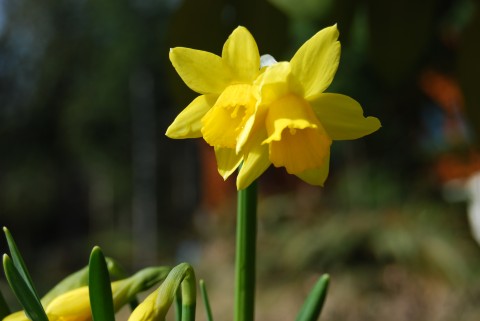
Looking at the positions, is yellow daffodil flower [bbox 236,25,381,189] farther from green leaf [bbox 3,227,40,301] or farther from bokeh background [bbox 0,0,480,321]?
bokeh background [bbox 0,0,480,321]

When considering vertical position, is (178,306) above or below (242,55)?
below

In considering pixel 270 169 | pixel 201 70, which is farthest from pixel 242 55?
→ pixel 270 169

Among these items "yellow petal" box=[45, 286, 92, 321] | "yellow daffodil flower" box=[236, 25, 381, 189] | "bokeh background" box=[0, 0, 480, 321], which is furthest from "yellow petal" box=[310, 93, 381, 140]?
"bokeh background" box=[0, 0, 480, 321]

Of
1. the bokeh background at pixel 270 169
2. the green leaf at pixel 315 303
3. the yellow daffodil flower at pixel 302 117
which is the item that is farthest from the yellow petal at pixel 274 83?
the bokeh background at pixel 270 169

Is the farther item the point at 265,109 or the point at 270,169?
the point at 270,169

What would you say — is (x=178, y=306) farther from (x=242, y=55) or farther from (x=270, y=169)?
(x=270, y=169)

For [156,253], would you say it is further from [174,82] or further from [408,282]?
[174,82]
